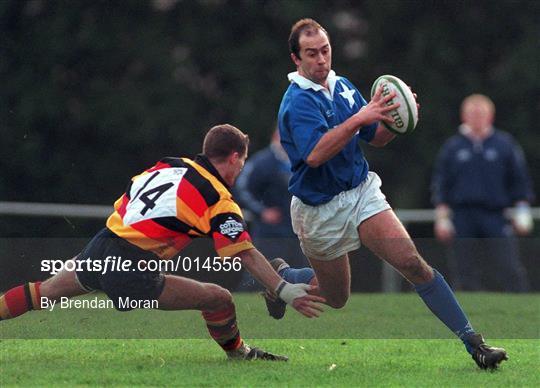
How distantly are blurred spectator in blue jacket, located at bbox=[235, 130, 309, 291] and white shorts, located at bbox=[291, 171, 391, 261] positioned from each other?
5009mm

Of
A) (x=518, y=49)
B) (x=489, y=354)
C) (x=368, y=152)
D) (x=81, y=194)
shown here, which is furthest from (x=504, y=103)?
(x=489, y=354)

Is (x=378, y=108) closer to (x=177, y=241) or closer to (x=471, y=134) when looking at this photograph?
(x=177, y=241)

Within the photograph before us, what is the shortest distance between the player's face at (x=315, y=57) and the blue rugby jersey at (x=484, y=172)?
5525 millimetres

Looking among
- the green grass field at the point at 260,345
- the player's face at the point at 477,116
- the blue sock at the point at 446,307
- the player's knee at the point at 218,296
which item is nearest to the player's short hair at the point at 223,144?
the player's knee at the point at 218,296

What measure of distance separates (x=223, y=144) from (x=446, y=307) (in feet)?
4.84

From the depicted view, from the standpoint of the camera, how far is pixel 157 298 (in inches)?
311

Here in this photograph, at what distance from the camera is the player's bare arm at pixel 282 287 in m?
7.50

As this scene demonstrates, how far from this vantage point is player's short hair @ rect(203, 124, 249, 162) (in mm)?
7848

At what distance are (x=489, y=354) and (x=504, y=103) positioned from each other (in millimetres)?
10610

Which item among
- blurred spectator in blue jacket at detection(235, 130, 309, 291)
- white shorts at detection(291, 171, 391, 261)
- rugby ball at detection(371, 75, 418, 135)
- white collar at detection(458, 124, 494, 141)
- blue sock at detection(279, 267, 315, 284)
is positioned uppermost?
rugby ball at detection(371, 75, 418, 135)

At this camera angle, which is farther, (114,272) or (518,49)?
(518,49)

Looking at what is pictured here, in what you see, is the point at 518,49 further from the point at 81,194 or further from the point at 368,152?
the point at 81,194

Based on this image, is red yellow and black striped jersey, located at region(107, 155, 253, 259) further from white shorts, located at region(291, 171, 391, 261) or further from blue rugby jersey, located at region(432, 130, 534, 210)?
blue rugby jersey, located at region(432, 130, 534, 210)

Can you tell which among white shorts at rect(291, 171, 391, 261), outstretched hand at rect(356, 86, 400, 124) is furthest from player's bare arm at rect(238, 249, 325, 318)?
outstretched hand at rect(356, 86, 400, 124)
